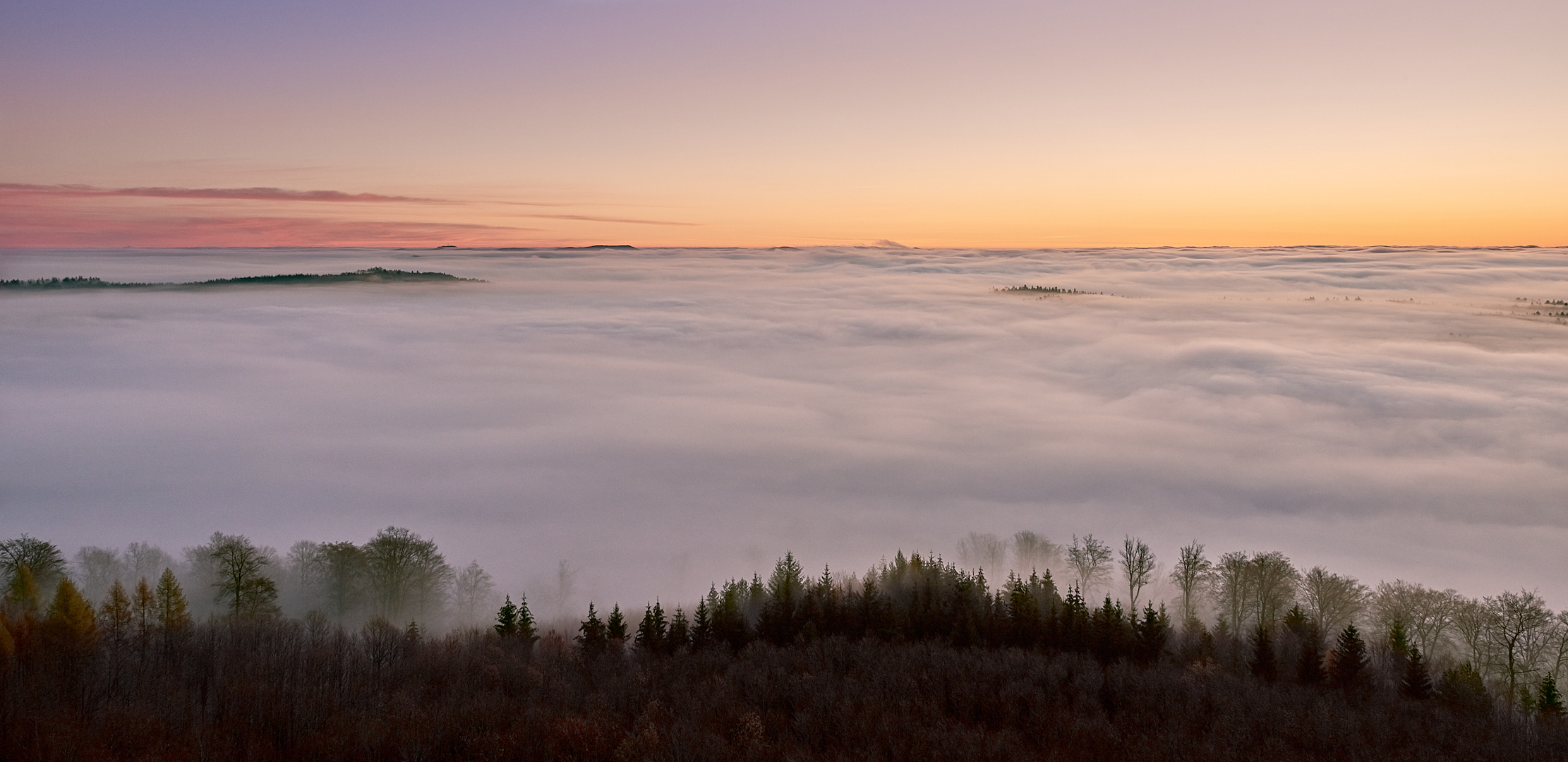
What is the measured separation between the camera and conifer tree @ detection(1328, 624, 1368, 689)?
66.4 meters

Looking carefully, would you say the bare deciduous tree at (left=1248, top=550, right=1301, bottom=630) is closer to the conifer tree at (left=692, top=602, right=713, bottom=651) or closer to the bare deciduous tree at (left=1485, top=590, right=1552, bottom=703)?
the bare deciduous tree at (left=1485, top=590, right=1552, bottom=703)

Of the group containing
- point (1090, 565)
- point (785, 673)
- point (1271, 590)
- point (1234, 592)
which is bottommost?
point (1090, 565)

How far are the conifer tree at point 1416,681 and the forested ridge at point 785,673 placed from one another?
0.26 meters

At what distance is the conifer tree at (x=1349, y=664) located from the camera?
66.4 meters

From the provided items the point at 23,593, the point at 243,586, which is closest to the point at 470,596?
the point at 243,586

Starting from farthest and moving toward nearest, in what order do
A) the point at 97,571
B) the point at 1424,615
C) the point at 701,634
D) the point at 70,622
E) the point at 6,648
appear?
1. the point at 97,571
2. the point at 1424,615
3. the point at 701,634
4. the point at 70,622
5. the point at 6,648

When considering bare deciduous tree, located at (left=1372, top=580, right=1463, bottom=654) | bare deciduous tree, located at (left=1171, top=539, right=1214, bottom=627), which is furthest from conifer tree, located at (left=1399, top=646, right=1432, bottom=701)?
bare deciduous tree, located at (left=1171, top=539, right=1214, bottom=627)

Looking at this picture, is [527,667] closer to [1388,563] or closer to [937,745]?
[937,745]

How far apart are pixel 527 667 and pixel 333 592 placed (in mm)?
48611

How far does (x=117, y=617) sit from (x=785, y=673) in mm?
64096

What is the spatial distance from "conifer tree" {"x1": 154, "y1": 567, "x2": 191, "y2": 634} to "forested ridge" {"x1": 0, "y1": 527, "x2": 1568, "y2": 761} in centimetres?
43

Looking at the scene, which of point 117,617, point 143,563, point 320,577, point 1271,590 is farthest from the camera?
point 143,563

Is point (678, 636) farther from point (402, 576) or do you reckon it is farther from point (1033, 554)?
point (1033, 554)

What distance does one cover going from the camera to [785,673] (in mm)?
62219
